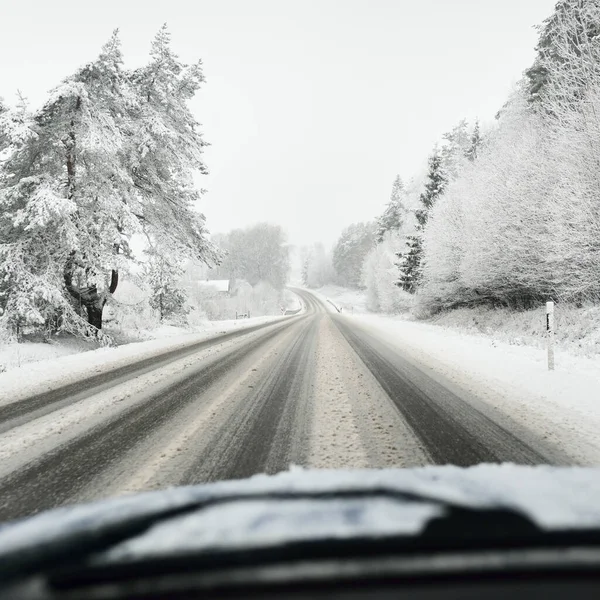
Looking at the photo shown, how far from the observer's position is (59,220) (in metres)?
8.81

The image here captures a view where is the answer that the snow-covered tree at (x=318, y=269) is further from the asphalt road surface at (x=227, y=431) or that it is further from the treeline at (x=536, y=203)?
the asphalt road surface at (x=227, y=431)

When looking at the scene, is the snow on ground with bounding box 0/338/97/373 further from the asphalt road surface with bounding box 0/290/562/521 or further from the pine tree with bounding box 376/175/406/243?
the pine tree with bounding box 376/175/406/243

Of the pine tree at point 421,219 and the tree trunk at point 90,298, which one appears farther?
the pine tree at point 421,219

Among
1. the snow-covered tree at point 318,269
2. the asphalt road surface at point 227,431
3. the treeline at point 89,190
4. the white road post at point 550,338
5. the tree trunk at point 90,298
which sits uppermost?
the snow-covered tree at point 318,269

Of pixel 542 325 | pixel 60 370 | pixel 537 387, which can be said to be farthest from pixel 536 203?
pixel 60 370

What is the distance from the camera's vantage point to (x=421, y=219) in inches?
1113

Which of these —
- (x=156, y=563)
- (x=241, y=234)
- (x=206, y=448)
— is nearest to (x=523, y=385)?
(x=206, y=448)

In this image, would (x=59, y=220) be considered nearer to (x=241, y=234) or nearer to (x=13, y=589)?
(x=13, y=589)

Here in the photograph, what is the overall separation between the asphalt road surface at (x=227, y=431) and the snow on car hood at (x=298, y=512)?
1.41 meters

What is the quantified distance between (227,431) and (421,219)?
28.2 metres

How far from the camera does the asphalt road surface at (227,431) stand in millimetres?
2344

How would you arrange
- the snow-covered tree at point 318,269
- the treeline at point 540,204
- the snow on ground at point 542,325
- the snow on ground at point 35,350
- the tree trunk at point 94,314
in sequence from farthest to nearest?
the snow-covered tree at point 318,269, the tree trunk at point 94,314, the treeline at point 540,204, the snow on ground at point 542,325, the snow on ground at point 35,350

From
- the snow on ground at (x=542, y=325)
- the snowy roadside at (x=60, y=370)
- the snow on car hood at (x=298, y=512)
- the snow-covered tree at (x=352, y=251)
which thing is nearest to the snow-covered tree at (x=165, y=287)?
the snowy roadside at (x=60, y=370)

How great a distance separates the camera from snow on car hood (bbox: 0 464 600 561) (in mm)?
762
